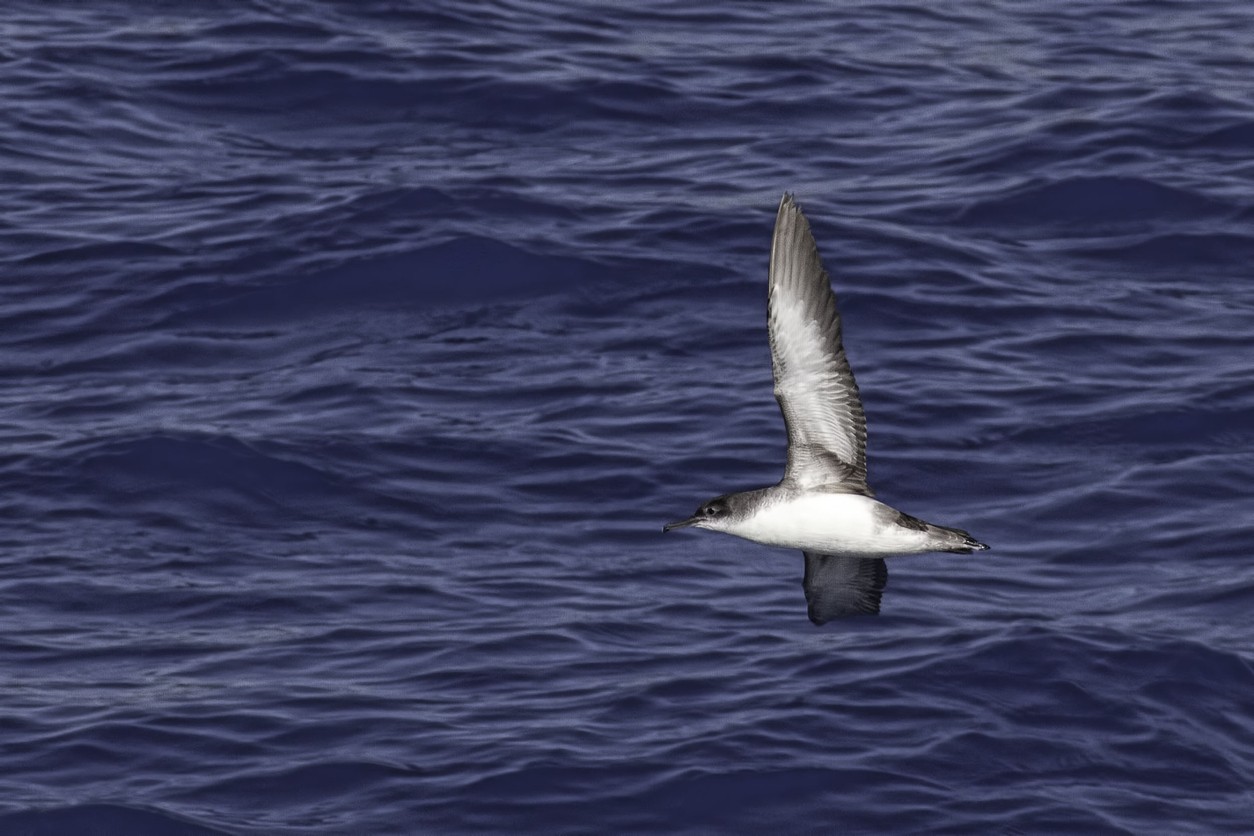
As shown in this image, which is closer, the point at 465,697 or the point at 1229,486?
the point at 465,697

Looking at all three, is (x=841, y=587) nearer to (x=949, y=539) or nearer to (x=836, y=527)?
(x=836, y=527)

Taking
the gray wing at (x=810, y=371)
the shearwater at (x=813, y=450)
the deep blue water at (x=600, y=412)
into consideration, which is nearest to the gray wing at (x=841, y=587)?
the shearwater at (x=813, y=450)

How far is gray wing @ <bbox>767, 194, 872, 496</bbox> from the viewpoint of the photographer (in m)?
10.1

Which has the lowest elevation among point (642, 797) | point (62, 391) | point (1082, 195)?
point (642, 797)

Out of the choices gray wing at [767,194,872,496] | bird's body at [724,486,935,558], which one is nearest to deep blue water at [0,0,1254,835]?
bird's body at [724,486,935,558]

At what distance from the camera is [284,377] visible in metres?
16.2

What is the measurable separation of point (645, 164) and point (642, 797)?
25.7 feet

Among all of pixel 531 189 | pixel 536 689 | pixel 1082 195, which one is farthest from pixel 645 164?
pixel 536 689

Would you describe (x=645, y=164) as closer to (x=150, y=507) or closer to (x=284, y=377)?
(x=284, y=377)

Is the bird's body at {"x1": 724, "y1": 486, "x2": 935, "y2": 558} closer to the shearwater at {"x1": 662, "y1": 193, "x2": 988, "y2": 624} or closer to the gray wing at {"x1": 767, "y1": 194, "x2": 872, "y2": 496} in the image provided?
the shearwater at {"x1": 662, "y1": 193, "x2": 988, "y2": 624}

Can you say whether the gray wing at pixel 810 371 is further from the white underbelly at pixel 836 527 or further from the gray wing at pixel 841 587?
the gray wing at pixel 841 587

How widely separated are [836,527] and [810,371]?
2.56 feet

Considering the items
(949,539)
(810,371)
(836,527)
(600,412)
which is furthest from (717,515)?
(600,412)

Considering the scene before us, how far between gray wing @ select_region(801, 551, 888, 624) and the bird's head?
1035 millimetres
